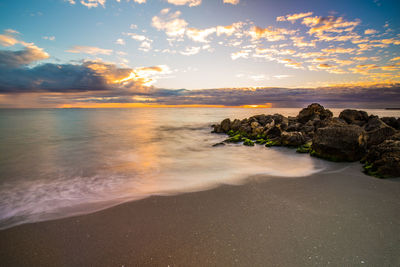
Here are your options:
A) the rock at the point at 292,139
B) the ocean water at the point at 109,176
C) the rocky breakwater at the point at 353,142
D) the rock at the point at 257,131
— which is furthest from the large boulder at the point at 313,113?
the ocean water at the point at 109,176

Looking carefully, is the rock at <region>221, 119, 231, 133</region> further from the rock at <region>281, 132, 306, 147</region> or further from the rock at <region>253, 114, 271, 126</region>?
the rock at <region>281, 132, 306, 147</region>

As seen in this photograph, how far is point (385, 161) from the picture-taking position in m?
7.32

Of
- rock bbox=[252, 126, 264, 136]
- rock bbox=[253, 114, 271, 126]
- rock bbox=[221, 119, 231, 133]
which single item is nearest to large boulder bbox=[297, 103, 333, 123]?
rock bbox=[253, 114, 271, 126]

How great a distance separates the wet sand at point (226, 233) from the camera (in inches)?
130

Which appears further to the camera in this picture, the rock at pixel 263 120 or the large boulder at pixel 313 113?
the rock at pixel 263 120

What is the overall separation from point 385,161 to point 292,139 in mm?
6433

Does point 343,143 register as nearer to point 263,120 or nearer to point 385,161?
point 385,161

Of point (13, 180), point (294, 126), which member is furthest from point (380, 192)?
point (13, 180)

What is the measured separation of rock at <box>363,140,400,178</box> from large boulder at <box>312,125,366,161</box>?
0.89m

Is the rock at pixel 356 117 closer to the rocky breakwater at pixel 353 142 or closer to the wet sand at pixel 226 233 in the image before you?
the rocky breakwater at pixel 353 142

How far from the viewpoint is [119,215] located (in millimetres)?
4832

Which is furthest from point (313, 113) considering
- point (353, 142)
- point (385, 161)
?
point (385, 161)

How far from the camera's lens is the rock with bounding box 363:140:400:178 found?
22.8ft

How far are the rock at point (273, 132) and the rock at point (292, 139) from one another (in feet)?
7.38
